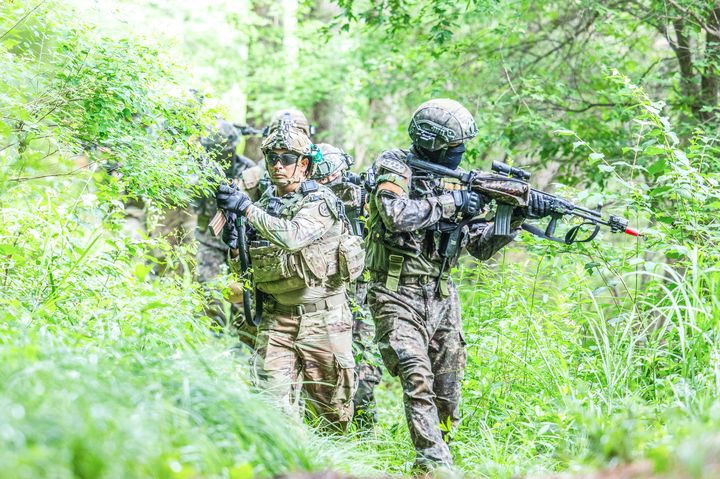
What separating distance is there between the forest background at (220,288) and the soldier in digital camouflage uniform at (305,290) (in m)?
0.39

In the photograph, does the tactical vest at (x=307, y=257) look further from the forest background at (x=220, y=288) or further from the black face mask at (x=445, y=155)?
the black face mask at (x=445, y=155)

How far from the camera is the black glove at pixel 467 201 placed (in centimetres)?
544

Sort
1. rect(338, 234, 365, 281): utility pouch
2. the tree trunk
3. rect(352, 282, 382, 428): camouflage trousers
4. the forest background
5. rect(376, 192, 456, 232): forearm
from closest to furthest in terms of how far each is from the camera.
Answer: the forest background
rect(376, 192, 456, 232): forearm
rect(338, 234, 365, 281): utility pouch
rect(352, 282, 382, 428): camouflage trousers
the tree trunk

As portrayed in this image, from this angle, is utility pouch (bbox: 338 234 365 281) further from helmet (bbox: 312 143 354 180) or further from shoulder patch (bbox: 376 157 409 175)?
helmet (bbox: 312 143 354 180)

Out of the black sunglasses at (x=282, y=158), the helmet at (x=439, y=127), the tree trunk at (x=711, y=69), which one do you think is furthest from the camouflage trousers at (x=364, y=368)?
the tree trunk at (x=711, y=69)

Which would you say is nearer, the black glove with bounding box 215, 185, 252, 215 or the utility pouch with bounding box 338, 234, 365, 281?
the black glove with bounding box 215, 185, 252, 215

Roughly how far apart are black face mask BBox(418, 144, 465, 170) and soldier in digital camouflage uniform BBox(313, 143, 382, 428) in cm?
129

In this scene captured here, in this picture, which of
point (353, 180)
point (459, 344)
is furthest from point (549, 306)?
point (353, 180)

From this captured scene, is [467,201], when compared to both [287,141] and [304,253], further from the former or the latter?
[287,141]

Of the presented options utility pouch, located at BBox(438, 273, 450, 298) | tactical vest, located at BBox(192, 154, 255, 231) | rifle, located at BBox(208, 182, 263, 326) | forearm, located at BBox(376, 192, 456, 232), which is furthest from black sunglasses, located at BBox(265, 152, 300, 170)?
tactical vest, located at BBox(192, 154, 255, 231)

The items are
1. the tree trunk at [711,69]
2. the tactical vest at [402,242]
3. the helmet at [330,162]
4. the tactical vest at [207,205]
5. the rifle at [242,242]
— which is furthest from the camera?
the tactical vest at [207,205]

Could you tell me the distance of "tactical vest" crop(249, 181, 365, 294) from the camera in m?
5.49

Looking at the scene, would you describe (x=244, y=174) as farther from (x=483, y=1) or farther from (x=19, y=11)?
(x=19, y=11)

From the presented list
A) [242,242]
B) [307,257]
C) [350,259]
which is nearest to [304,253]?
[307,257]
